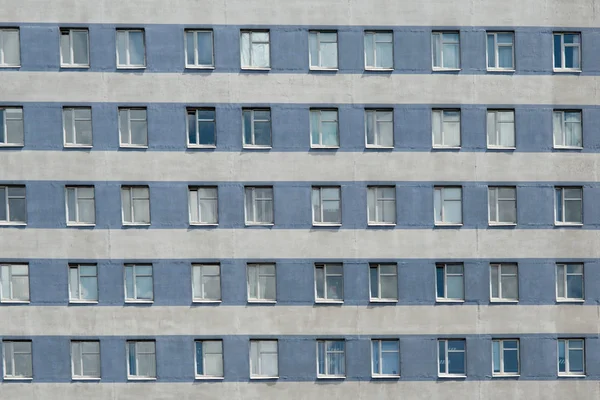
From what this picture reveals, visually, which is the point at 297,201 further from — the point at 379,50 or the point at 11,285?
the point at 11,285

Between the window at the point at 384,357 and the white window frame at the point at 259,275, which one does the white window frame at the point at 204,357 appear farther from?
the window at the point at 384,357

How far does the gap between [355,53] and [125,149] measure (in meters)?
10.8

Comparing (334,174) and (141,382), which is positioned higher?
(334,174)

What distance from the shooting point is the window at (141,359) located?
3344 cm

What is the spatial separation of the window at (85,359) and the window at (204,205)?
697cm

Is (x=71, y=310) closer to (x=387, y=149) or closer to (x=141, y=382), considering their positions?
(x=141, y=382)

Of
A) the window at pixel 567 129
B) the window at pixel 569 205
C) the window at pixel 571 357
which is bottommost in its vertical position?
the window at pixel 571 357

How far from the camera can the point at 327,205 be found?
110 feet

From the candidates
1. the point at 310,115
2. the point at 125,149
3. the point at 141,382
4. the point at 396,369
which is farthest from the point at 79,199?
the point at 396,369

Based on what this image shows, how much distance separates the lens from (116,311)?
33250mm

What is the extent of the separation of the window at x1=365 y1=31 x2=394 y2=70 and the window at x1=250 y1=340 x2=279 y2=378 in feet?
42.5

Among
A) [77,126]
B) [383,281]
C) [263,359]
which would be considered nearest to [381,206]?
[383,281]

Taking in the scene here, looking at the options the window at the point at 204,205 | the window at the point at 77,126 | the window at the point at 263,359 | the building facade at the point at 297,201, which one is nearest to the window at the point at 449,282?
the building facade at the point at 297,201

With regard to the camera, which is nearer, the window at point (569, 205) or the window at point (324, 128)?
the window at point (324, 128)
